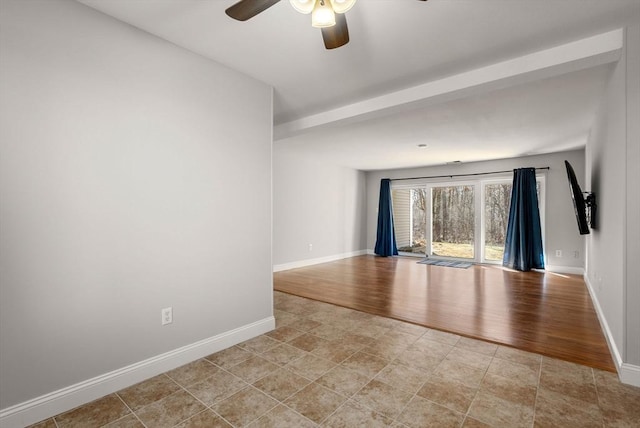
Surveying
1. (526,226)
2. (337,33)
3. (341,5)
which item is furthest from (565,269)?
(341,5)

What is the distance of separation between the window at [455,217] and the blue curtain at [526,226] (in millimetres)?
286

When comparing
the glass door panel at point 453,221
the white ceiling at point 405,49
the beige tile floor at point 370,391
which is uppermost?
the white ceiling at point 405,49

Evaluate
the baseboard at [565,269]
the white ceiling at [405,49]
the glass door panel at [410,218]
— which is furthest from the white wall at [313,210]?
the baseboard at [565,269]

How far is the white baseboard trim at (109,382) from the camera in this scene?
1.70 meters

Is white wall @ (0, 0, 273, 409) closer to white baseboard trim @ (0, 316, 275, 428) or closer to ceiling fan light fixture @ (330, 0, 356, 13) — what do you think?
white baseboard trim @ (0, 316, 275, 428)

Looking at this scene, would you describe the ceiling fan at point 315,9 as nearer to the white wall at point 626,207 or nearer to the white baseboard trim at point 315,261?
the white wall at point 626,207

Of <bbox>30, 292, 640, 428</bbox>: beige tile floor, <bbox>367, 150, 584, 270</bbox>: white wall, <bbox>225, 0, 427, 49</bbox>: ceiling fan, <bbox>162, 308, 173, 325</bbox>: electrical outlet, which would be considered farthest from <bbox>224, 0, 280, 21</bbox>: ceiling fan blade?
<bbox>367, 150, 584, 270</bbox>: white wall

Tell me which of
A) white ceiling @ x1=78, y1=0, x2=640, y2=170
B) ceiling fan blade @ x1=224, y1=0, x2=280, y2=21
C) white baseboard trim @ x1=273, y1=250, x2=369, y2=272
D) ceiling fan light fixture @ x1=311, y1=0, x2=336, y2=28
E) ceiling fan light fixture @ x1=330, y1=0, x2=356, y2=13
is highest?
white ceiling @ x1=78, y1=0, x2=640, y2=170

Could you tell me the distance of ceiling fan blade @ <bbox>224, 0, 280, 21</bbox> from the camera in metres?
1.52

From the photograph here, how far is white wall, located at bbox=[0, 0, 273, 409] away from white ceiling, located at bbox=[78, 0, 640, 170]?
12.7 inches

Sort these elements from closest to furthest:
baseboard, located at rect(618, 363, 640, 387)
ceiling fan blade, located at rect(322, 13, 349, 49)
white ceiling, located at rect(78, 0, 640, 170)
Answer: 1. ceiling fan blade, located at rect(322, 13, 349, 49)
2. white ceiling, located at rect(78, 0, 640, 170)
3. baseboard, located at rect(618, 363, 640, 387)

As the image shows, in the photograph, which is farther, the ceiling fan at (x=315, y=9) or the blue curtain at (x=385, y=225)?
the blue curtain at (x=385, y=225)

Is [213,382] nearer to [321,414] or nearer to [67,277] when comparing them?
[321,414]

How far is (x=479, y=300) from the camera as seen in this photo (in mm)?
4117
